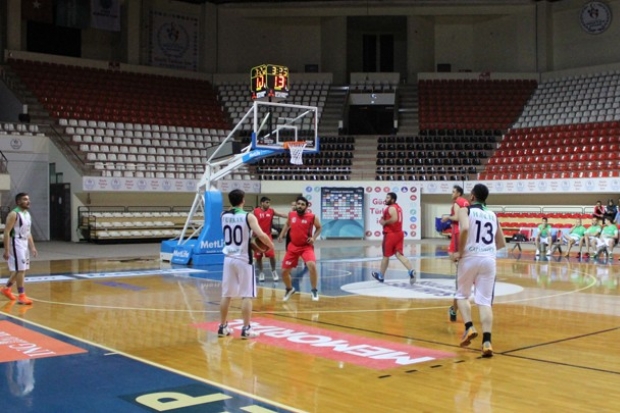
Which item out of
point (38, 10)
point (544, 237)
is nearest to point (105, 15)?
point (38, 10)

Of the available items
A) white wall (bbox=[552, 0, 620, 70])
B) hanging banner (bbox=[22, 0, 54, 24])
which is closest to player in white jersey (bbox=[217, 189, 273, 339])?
hanging banner (bbox=[22, 0, 54, 24])

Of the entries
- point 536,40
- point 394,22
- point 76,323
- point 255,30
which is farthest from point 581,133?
point 76,323

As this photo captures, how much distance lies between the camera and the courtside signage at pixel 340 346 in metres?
6.92

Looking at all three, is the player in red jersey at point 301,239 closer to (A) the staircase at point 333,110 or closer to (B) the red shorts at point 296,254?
(B) the red shorts at point 296,254

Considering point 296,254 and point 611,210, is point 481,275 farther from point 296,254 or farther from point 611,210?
point 611,210

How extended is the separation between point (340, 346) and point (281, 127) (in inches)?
426

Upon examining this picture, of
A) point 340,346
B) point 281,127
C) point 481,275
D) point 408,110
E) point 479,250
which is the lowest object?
point 340,346

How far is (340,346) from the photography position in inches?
298

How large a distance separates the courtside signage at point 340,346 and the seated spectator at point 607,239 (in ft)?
43.3

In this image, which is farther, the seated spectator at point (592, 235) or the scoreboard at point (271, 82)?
the seated spectator at point (592, 235)

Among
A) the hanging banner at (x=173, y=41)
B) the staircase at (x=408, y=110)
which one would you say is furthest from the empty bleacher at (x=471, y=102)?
the hanging banner at (x=173, y=41)

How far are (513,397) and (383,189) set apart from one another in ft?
75.7

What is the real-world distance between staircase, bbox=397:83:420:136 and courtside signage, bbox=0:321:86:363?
26354 millimetres

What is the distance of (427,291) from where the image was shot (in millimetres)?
12297
